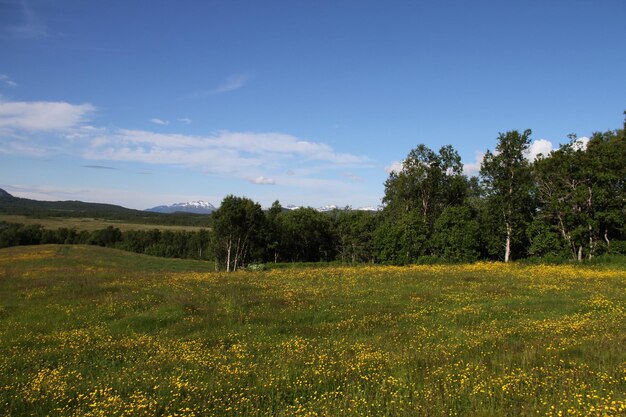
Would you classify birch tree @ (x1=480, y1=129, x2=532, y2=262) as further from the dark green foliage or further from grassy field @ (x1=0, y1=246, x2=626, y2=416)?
grassy field @ (x1=0, y1=246, x2=626, y2=416)

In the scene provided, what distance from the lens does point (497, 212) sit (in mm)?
50969

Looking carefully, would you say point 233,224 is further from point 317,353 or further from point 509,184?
point 317,353

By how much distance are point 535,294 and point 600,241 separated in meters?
31.6

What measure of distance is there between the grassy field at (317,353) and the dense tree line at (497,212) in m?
27.5

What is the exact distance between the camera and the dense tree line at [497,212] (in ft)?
149

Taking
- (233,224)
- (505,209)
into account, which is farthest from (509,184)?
(233,224)

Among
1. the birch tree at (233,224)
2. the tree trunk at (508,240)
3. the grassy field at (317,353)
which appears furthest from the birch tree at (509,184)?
the birch tree at (233,224)

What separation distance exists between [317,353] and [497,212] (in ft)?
152

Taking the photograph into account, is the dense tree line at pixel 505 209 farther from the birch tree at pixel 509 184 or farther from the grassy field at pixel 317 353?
the grassy field at pixel 317 353

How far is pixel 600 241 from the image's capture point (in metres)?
45.8

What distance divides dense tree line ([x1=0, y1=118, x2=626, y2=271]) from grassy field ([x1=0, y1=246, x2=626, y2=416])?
2748cm

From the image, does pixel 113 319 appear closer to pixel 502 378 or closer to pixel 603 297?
pixel 502 378

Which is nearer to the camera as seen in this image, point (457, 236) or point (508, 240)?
point (508, 240)

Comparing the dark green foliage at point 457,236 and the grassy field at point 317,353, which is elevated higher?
the dark green foliage at point 457,236
